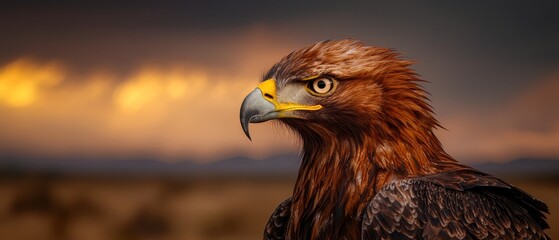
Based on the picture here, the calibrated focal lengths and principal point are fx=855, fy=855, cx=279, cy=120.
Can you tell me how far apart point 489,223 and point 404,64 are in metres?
0.73

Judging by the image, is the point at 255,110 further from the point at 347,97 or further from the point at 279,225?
the point at 279,225

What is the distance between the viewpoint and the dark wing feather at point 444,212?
308cm

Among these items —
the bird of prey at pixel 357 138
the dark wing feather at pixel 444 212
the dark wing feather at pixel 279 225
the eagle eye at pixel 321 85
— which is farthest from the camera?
the dark wing feather at pixel 279 225

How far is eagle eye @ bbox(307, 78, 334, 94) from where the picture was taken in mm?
3400

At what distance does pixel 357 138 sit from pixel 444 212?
1.62 ft

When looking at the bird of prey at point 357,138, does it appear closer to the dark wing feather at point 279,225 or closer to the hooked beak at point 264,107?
the hooked beak at point 264,107

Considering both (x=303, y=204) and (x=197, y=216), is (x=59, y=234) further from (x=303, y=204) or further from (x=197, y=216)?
(x=303, y=204)

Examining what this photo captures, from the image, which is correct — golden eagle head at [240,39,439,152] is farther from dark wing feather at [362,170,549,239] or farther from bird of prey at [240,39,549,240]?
dark wing feather at [362,170,549,239]

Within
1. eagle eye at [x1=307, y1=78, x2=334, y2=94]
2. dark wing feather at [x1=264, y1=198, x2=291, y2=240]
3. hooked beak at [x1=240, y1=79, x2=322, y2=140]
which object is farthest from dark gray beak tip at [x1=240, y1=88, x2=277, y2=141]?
dark wing feather at [x1=264, y1=198, x2=291, y2=240]

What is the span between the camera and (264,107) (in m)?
3.34

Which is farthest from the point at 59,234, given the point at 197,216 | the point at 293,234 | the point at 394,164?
the point at 394,164

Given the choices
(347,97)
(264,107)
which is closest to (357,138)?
(347,97)

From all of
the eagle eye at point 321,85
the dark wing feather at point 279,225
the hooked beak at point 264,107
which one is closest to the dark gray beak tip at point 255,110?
the hooked beak at point 264,107

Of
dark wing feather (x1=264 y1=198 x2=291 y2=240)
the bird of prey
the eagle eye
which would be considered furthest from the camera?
dark wing feather (x1=264 y1=198 x2=291 y2=240)
